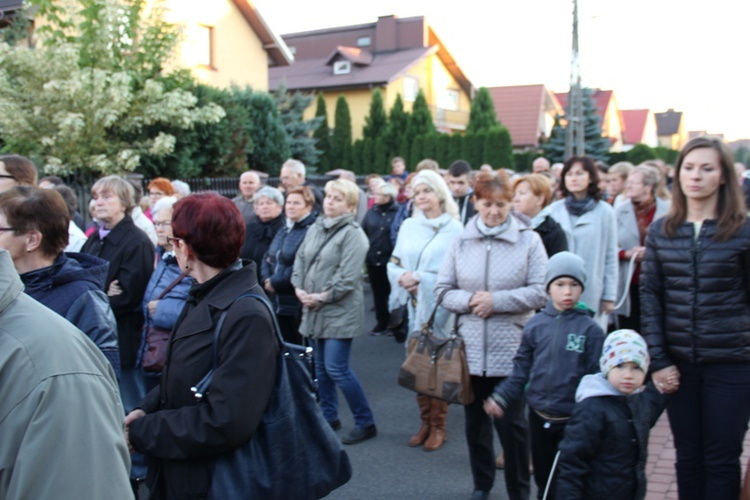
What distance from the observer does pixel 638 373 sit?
346cm

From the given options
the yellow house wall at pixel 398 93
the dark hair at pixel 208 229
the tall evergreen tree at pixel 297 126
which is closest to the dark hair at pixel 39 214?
the dark hair at pixel 208 229

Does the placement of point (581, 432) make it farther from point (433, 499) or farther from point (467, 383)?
point (433, 499)

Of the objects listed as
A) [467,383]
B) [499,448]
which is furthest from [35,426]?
[499,448]

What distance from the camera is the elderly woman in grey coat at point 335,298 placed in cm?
566

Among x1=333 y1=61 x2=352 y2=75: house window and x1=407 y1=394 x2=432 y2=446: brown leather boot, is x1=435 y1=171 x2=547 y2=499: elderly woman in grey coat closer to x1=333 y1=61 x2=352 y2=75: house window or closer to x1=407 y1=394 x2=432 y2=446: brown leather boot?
x1=407 y1=394 x2=432 y2=446: brown leather boot

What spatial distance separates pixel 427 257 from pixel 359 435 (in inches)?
59.0

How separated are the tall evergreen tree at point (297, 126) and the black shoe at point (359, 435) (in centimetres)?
2044

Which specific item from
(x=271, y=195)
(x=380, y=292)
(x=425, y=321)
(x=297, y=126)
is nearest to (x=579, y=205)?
(x=425, y=321)

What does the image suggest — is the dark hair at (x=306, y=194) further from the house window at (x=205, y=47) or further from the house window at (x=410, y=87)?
the house window at (x=410, y=87)

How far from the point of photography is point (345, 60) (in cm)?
3900

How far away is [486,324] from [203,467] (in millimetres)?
2339

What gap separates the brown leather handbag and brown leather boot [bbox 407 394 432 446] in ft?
3.12

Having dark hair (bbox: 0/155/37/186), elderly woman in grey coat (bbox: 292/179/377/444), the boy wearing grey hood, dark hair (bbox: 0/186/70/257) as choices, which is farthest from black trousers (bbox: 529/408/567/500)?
dark hair (bbox: 0/155/37/186)

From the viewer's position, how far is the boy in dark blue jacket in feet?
12.5
